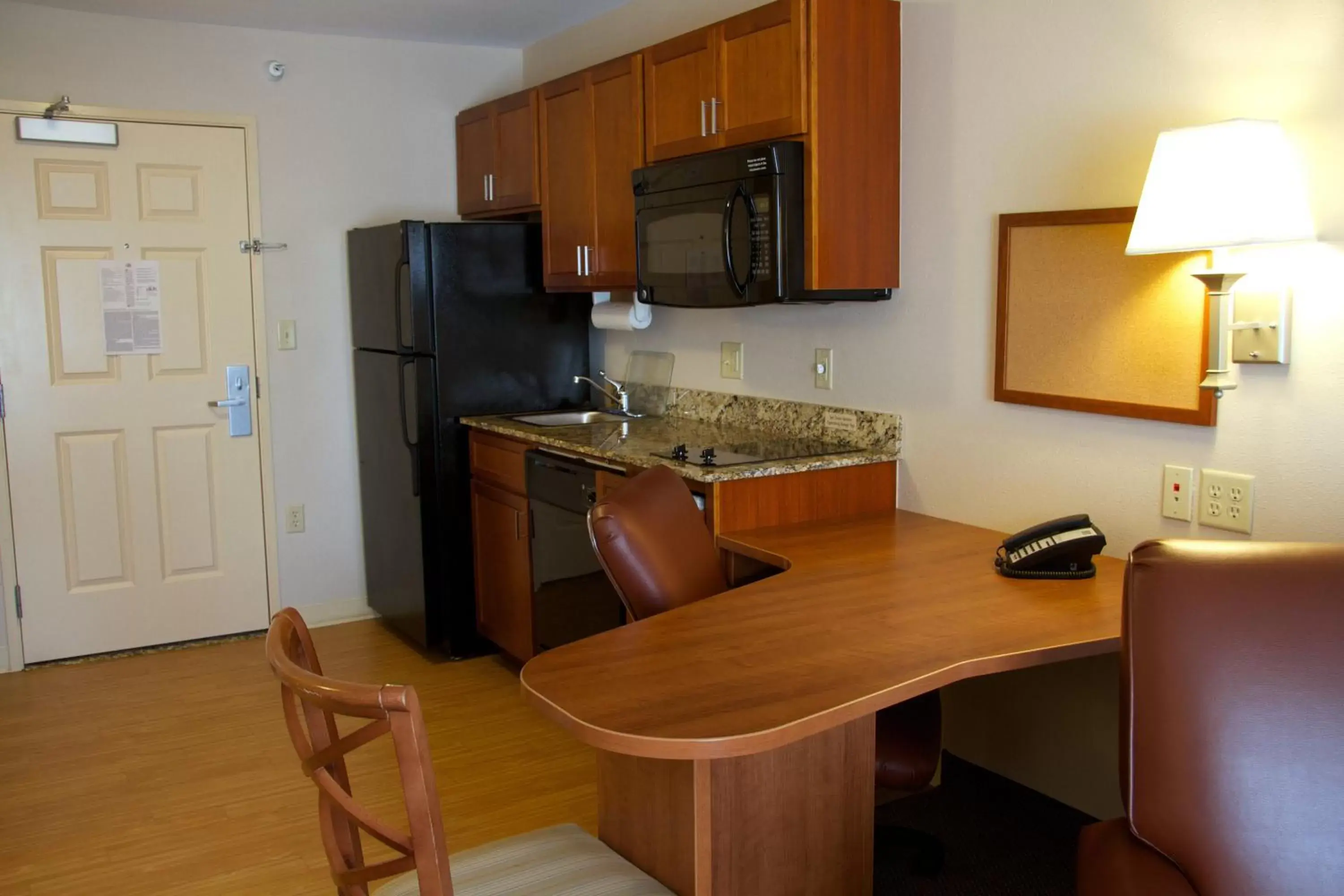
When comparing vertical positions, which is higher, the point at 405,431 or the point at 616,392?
the point at 616,392

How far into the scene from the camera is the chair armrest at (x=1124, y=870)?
1476 millimetres

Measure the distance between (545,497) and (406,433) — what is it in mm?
823

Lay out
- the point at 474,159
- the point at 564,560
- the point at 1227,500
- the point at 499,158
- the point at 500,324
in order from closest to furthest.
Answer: the point at 1227,500, the point at 564,560, the point at 500,324, the point at 499,158, the point at 474,159

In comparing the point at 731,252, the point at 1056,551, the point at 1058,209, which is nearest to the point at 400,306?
the point at 731,252

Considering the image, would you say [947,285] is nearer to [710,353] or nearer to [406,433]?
[710,353]

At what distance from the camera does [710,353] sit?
404 centimetres

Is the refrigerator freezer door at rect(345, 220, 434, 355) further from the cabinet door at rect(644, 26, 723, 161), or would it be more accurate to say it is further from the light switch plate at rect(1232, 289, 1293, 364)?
the light switch plate at rect(1232, 289, 1293, 364)

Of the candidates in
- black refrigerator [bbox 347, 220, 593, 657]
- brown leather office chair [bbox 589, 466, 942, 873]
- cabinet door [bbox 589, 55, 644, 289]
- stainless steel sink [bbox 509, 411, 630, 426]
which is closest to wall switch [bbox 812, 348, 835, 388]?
cabinet door [bbox 589, 55, 644, 289]

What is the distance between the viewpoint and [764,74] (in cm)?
305

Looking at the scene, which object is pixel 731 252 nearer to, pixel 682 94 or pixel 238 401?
pixel 682 94

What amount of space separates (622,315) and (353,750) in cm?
292

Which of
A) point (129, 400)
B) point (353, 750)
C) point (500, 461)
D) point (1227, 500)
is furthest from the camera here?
point (129, 400)

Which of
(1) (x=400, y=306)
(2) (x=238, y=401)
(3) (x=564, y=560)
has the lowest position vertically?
(3) (x=564, y=560)

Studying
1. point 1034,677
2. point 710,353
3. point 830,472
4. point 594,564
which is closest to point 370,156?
point 710,353
